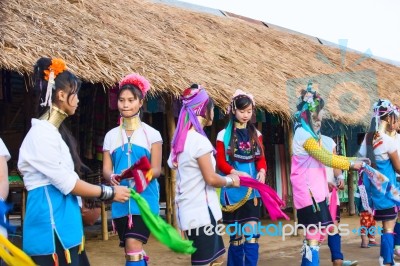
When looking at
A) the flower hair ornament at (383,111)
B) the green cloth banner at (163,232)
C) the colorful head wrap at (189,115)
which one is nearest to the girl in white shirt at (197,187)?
the colorful head wrap at (189,115)

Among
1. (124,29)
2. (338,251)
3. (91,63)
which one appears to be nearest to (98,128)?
(124,29)

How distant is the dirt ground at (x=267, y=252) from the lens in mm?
6700

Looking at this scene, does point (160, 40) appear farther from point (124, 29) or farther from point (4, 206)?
point (4, 206)

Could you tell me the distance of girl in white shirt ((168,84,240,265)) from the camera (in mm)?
4062

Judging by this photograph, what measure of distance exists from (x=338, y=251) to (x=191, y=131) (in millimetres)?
2282

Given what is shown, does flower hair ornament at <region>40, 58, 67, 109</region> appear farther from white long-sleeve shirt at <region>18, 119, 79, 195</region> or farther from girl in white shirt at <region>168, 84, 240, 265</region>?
girl in white shirt at <region>168, 84, 240, 265</region>

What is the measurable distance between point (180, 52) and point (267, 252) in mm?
3297

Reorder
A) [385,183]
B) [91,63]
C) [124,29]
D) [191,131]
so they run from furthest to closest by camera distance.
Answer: [124,29] → [91,63] → [385,183] → [191,131]

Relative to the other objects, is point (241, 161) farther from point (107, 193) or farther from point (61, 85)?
point (61, 85)

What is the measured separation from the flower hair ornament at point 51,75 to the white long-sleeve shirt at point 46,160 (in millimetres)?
127

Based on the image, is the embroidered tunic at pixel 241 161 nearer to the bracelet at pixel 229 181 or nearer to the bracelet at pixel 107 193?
the bracelet at pixel 229 181

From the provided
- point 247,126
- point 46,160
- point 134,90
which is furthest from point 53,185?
point 247,126

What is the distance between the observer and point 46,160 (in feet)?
10.1

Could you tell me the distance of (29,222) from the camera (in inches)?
125
